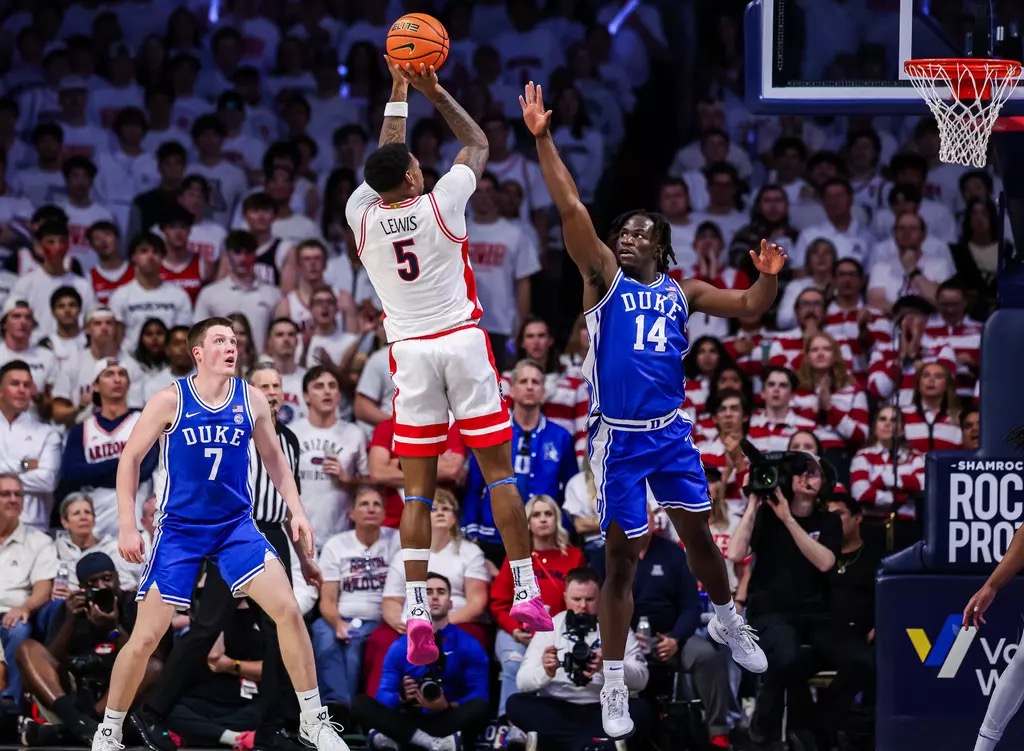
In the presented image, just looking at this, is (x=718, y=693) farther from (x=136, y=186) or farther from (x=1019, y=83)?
(x=136, y=186)

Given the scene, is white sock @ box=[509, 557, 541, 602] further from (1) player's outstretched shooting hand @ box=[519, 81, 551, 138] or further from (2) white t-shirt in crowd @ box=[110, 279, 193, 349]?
(2) white t-shirt in crowd @ box=[110, 279, 193, 349]

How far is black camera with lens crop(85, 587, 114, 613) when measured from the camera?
1144cm

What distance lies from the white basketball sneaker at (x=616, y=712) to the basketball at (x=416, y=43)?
342cm

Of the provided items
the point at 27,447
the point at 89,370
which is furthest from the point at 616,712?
the point at 89,370

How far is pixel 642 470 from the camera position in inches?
358

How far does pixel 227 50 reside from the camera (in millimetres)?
16609

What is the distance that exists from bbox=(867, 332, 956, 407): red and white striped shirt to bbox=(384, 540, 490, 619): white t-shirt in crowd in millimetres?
3269

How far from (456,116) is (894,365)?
17.0ft

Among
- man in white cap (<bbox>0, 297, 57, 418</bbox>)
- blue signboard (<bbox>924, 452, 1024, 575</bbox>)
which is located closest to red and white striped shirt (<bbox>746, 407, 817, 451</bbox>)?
blue signboard (<bbox>924, 452, 1024, 575</bbox>)

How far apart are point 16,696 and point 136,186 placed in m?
5.38

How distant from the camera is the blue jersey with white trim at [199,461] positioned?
9.23 metres

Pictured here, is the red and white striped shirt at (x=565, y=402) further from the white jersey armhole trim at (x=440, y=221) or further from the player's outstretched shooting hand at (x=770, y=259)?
the white jersey armhole trim at (x=440, y=221)

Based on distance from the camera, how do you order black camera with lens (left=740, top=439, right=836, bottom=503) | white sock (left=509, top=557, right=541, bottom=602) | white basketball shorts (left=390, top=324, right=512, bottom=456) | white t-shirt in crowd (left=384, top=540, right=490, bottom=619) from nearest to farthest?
white basketball shorts (left=390, top=324, right=512, bottom=456), white sock (left=509, top=557, right=541, bottom=602), black camera with lens (left=740, top=439, right=836, bottom=503), white t-shirt in crowd (left=384, top=540, right=490, bottom=619)

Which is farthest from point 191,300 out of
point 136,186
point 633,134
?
point 633,134
